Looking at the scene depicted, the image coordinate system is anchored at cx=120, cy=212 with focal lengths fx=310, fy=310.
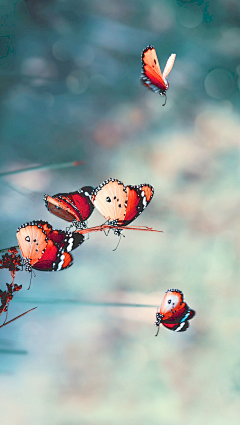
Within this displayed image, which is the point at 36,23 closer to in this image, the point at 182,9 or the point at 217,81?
the point at 182,9

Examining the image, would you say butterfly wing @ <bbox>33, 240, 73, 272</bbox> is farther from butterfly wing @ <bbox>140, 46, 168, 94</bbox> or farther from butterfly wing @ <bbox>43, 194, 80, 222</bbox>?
butterfly wing @ <bbox>140, 46, 168, 94</bbox>

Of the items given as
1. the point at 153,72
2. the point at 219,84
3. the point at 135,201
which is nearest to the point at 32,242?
the point at 135,201

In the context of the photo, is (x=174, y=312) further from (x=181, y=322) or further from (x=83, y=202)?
(x=83, y=202)

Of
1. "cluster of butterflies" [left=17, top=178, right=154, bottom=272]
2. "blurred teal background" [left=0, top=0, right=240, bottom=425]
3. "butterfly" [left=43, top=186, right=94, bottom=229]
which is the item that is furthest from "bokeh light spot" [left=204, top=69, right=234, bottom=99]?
"butterfly" [left=43, top=186, right=94, bottom=229]

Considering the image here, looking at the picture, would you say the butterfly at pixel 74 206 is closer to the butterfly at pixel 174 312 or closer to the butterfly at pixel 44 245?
the butterfly at pixel 44 245

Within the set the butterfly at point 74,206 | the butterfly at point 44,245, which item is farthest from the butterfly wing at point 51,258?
the butterfly at point 74,206

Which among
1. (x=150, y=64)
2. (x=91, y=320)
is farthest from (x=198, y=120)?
(x=91, y=320)
